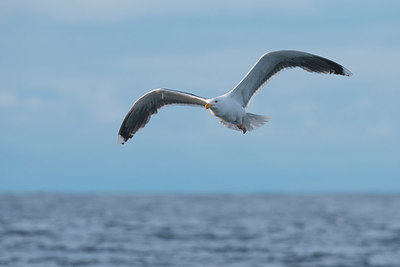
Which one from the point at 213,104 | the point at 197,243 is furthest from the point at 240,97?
the point at 197,243

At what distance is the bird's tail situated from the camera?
1488 centimetres

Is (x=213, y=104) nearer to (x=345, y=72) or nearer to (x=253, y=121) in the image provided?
(x=253, y=121)

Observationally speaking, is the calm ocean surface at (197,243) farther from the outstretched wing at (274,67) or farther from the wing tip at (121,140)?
the outstretched wing at (274,67)

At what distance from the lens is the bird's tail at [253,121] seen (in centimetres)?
1488

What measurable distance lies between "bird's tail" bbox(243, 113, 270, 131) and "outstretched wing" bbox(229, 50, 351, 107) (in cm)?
50

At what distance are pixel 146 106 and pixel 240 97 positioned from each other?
7.52 ft

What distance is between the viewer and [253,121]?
49.1 ft

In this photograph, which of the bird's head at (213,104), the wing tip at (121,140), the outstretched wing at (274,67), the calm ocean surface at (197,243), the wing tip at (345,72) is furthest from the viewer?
the calm ocean surface at (197,243)

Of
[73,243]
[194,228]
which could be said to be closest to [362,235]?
[194,228]

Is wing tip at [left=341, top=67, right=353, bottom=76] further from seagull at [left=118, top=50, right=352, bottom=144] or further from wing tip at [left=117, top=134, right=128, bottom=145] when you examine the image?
wing tip at [left=117, top=134, right=128, bottom=145]

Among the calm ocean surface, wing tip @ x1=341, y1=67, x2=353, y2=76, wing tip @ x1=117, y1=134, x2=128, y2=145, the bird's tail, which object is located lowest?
the calm ocean surface

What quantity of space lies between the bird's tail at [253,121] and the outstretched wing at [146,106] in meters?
1.02

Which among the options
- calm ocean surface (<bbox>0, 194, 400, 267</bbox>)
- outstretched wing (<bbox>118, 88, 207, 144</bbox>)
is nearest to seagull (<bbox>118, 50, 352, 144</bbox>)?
outstretched wing (<bbox>118, 88, 207, 144</bbox>)

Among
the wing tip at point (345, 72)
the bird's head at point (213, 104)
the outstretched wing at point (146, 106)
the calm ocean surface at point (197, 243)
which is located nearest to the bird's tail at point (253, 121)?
the outstretched wing at point (146, 106)
